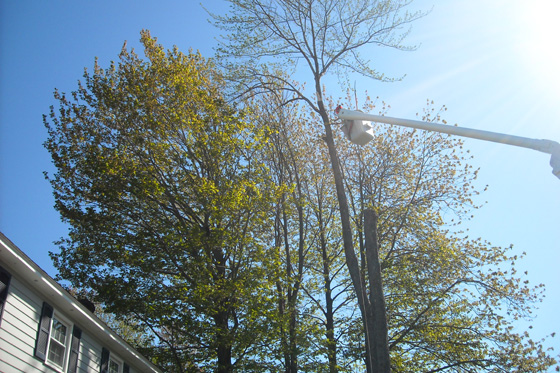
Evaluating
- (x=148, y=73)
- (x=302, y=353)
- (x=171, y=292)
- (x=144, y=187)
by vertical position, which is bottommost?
(x=302, y=353)

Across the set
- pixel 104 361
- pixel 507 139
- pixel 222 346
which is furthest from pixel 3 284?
pixel 507 139

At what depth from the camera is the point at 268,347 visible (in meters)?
16.8

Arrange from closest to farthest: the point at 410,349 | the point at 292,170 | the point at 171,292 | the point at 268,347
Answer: the point at 171,292
the point at 268,347
the point at 410,349
the point at 292,170

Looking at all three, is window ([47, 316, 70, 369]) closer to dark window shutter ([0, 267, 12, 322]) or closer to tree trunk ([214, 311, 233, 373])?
dark window shutter ([0, 267, 12, 322])

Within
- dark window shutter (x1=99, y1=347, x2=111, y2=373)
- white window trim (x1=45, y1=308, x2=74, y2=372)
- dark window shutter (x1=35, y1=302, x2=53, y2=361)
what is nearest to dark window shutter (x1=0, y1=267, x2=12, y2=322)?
dark window shutter (x1=35, y1=302, x2=53, y2=361)

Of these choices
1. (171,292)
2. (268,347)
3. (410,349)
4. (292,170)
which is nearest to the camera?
(171,292)

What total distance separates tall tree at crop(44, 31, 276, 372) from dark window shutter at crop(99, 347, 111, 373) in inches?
72.9

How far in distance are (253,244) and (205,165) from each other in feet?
10.4

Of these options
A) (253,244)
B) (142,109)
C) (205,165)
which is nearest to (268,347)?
(253,244)

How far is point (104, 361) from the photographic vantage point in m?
13.6

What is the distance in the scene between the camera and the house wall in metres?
9.98

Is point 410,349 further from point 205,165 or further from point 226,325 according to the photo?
point 205,165

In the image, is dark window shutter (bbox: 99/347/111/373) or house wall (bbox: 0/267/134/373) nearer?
house wall (bbox: 0/267/134/373)

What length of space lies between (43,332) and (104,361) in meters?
2.82
